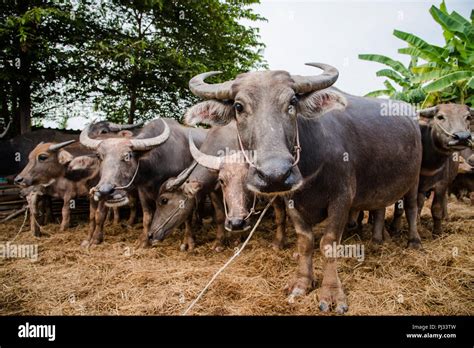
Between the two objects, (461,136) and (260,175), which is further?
(461,136)

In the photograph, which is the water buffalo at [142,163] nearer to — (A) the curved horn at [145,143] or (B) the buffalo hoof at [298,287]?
(A) the curved horn at [145,143]

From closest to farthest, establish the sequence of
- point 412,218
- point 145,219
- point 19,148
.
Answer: point 412,218
point 145,219
point 19,148

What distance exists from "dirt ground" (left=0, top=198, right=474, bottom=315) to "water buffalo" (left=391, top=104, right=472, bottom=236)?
1.85ft

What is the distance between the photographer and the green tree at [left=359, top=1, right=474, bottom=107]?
828 cm

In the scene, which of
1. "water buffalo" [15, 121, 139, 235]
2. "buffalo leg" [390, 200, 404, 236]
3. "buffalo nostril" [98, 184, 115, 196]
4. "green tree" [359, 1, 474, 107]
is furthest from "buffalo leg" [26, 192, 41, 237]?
"green tree" [359, 1, 474, 107]

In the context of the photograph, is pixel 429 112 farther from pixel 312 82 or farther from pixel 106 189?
pixel 106 189

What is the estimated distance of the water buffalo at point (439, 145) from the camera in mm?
4281

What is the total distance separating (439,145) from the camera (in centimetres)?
452

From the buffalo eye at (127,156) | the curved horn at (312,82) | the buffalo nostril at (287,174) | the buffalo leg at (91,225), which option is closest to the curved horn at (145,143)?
the buffalo eye at (127,156)

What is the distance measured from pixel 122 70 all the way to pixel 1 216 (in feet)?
14.1

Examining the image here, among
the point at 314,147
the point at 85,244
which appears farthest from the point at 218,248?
the point at 314,147

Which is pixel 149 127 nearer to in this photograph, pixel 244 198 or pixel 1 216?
pixel 244 198

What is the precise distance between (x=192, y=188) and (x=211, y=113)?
1846 millimetres
